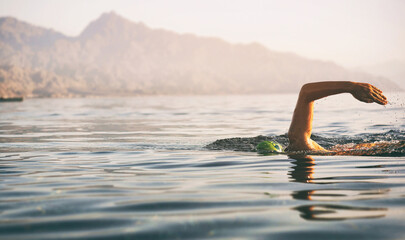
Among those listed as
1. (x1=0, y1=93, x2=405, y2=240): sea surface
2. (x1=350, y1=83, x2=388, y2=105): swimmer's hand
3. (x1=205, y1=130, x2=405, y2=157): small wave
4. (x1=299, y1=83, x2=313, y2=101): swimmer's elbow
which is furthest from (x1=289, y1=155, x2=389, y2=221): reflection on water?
(x1=205, y1=130, x2=405, y2=157): small wave

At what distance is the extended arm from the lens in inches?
352

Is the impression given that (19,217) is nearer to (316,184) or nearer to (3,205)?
(3,205)

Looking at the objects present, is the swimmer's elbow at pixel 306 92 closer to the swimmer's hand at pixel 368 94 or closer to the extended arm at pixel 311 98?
the extended arm at pixel 311 98

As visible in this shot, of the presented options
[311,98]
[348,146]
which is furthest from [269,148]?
[348,146]

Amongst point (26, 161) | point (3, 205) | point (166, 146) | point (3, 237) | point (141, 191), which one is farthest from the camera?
point (166, 146)

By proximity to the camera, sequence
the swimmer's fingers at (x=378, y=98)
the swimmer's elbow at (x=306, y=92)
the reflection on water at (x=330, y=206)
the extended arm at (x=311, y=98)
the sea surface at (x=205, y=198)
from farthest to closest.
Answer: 1. the swimmer's elbow at (x=306, y=92)
2. the extended arm at (x=311, y=98)
3. the swimmer's fingers at (x=378, y=98)
4. the reflection on water at (x=330, y=206)
5. the sea surface at (x=205, y=198)

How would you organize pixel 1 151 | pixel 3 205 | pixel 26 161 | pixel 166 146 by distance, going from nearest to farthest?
pixel 3 205, pixel 26 161, pixel 1 151, pixel 166 146

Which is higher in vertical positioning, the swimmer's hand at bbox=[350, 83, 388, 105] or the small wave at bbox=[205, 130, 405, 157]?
the swimmer's hand at bbox=[350, 83, 388, 105]

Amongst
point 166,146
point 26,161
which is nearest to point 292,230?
point 26,161

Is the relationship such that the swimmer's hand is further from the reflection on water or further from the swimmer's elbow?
the reflection on water

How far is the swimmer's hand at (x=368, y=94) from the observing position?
884 centimetres

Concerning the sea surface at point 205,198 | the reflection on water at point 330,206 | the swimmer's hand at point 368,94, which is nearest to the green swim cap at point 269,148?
the sea surface at point 205,198

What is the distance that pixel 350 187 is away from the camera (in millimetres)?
6695

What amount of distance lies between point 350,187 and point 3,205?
4.84 meters
